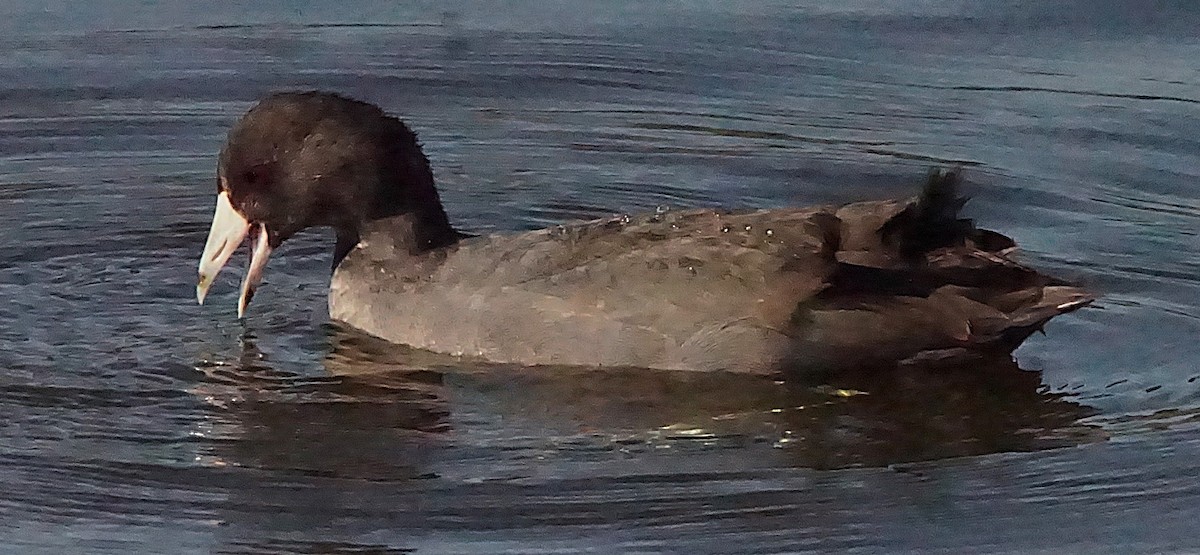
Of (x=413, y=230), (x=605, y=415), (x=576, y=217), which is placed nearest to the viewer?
(x=605, y=415)

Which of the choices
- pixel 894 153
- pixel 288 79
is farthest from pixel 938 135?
pixel 288 79

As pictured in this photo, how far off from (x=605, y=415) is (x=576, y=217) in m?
2.19

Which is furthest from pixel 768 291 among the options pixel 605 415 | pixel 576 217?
pixel 576 217

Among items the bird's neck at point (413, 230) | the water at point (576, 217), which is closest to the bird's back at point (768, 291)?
the water at point (576, 217)

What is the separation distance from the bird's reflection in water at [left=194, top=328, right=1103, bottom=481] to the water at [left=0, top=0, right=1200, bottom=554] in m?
0.02

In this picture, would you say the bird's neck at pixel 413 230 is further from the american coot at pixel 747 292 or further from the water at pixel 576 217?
the water at pixel 576 217

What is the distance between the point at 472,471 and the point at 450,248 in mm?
1399

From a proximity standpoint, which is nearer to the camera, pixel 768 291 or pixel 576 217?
pixel 768 291

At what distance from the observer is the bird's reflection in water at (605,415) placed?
22.5 ft

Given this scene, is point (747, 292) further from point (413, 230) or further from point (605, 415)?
point (413, 230)

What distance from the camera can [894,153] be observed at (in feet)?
33.1

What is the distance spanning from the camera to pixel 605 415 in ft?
23.5

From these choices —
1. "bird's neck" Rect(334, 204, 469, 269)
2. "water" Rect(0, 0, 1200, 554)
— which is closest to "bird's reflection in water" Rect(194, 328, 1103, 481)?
"water" Rect(0, 0, 1200, 554)

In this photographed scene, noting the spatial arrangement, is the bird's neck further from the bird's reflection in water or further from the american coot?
the bird's reflection in water
